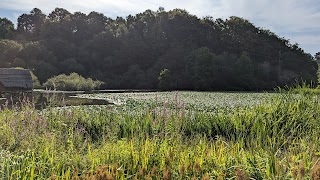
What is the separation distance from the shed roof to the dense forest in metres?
14.4

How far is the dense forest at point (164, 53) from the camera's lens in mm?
Result: 42469

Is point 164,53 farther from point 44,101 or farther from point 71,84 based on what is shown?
point 44,101

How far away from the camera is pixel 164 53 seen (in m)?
48.1

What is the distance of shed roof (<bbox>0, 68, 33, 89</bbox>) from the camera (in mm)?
23125

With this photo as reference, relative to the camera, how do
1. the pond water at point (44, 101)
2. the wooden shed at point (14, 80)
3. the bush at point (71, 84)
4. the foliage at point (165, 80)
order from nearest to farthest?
the pond water at point (44, 101) < the wooden shed at point (14, 80) < the bush at point (71, 84) < the foliage at point (165, 80)

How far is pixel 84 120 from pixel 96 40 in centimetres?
4128

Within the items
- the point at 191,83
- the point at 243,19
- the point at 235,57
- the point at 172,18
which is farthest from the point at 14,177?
the point at 243,19

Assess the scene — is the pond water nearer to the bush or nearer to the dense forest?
the bush

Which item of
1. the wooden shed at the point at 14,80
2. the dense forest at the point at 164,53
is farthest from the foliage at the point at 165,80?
the wooden shed at the point at 14,80

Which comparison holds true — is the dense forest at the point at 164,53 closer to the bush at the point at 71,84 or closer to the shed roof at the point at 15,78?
the bush at the point at 71,84

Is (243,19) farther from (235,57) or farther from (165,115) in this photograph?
(165,115)

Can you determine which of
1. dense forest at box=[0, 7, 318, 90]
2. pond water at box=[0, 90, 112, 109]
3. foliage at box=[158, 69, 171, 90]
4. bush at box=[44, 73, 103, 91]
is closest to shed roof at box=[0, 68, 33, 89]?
pond water at box=[0, 90, 112, 109]

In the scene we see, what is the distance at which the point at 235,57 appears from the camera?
45.6 metres

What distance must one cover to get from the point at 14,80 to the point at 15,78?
0.16 meters
